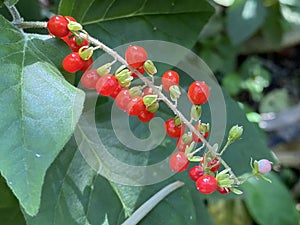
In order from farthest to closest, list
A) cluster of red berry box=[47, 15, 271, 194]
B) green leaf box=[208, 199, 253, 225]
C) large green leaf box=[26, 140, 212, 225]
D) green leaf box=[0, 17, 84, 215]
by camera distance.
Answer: green leaf box=[208, 199, 253, 225], large green leaf box=[26, 140, 212, 225], cluster of red berry box=[47, 15, 271, 194], green leaf box=[0, 17, 84, 215]

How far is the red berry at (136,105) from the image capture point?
62 centimetres

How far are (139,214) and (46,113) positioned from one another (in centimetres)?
26

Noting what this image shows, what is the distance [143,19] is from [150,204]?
0.25m

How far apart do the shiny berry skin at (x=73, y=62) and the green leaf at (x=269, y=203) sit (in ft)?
2.96

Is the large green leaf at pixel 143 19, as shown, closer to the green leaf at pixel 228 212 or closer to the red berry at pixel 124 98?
the red berry at pixel 124 98

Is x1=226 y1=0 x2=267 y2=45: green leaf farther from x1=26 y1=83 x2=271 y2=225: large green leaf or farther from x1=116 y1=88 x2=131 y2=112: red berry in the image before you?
x1=116 y1=88 x2=131 y2=112: red berry

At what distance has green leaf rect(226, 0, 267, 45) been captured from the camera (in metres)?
1.44

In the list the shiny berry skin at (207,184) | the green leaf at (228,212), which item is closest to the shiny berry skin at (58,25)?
the shiny berry skin at (207,184)

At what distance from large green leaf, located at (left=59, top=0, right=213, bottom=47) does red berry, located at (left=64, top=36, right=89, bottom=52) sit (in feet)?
0.34

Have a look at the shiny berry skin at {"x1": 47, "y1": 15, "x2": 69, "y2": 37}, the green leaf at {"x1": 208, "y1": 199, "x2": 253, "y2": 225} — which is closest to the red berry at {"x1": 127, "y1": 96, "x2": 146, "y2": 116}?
the shiny berry skin at {"x1": 47, "y1": 15, "x2": 69, "y2": 37}

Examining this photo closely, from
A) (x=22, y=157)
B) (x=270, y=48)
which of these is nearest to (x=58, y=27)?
(x=22, y=157)

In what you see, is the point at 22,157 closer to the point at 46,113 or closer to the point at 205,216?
the point at 46,113

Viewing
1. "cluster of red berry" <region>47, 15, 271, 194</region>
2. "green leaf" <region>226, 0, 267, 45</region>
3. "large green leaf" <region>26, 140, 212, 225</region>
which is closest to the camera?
"cluster of red berry" <region>47, 15, 271, 194</region>

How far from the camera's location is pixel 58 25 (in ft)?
2.05
